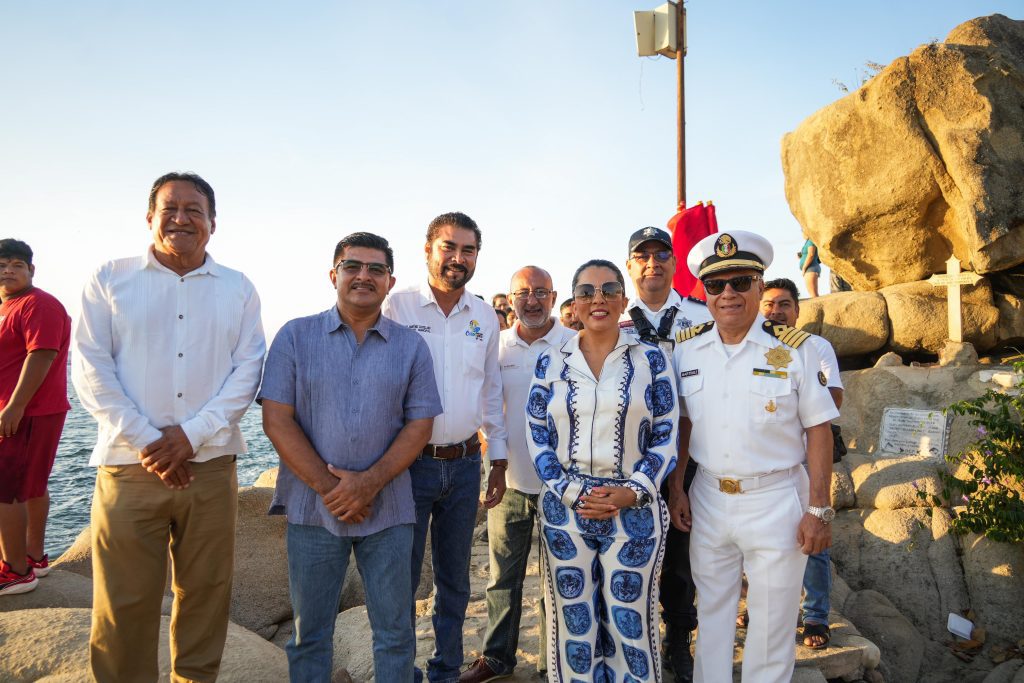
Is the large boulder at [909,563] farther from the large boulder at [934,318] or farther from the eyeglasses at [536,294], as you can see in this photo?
the eyeglasses at [536,294]

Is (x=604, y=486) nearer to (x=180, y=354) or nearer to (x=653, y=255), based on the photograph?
(x=653, y=255)

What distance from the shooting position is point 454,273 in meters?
3.27

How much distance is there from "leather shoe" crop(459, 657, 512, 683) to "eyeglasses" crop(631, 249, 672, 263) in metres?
2.44

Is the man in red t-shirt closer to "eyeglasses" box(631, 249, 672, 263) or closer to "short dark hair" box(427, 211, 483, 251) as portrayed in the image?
"short dark hair" box(427, 211, 483, 251)

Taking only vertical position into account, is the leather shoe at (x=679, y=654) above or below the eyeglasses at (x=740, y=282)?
below

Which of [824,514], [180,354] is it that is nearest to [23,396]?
[180,354]

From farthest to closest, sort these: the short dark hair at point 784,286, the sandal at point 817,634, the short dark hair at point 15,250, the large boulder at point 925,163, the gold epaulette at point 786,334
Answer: the large boulder at point 925,163 < the short dark hair at point 15,250 < the short dark hair at point 784,286 < the sandal at point 817,634 < the gold epaulette at point 786,334

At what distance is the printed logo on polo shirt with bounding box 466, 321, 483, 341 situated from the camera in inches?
131

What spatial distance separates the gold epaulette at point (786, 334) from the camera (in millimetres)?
2904

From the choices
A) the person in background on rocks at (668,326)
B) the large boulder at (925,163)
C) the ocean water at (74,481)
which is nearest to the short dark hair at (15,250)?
the ocean water at (74,481)

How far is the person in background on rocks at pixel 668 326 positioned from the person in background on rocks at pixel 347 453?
1.37m

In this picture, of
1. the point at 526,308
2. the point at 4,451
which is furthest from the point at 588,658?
the point at 4,451

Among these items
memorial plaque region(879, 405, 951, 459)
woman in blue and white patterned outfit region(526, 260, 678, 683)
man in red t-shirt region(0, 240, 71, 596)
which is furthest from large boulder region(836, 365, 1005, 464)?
man in red t-shirt region(0, 240, 71, 596)

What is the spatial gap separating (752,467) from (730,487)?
0.45 ft
